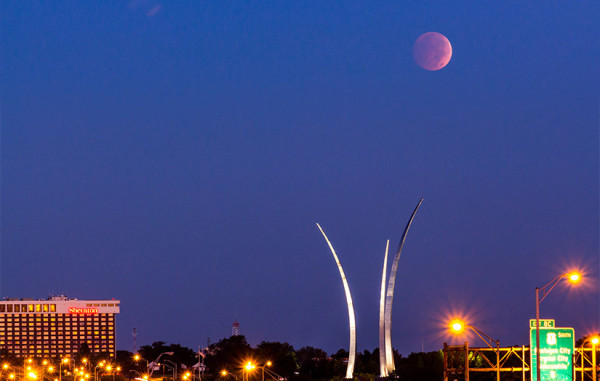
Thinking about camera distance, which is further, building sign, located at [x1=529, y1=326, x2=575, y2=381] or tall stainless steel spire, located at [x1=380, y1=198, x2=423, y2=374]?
tall stainless steel spire, located at [x1=380, y1=198, x2=423, y2=374]

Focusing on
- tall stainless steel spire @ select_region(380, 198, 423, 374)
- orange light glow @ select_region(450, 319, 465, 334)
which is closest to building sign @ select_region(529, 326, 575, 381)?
orange light glow @ select_region(450, 319, 465, 334)

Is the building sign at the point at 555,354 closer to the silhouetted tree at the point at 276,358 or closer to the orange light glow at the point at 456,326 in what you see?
the orange light glow at the point at 456,326

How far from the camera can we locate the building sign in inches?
1655

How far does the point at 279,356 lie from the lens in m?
170

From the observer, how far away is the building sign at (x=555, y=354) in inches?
1655

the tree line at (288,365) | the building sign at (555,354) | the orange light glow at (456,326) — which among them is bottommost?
the building sign at (555,354)

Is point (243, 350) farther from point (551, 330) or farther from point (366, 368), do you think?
point (551, 330)

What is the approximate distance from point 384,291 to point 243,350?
5751 cm

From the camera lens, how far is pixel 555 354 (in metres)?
42.3

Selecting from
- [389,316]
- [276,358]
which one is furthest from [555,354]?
[276,358]

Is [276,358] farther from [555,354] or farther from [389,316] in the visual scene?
[555,354]

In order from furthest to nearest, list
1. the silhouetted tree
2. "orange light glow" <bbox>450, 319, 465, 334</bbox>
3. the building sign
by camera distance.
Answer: the silhouetted tree, "orange light glow" <bbox>450, 319, 465, 334</bbox>, the building sign

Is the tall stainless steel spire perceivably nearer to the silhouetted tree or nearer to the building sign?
the silhouetted tree

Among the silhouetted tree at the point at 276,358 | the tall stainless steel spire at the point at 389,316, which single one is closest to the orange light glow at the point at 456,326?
the tall stainless steel spire at the point at 389,316
